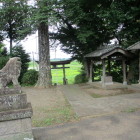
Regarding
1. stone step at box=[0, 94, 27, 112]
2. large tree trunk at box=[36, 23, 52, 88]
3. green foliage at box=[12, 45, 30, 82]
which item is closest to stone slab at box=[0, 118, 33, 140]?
stone step at box=[0, 94, 27, 112]

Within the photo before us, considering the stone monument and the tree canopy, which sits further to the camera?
the tree canopy

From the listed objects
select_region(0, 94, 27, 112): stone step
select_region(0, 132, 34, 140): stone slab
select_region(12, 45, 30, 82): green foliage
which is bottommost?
select_region(0, 132, 34, 140): stone slab

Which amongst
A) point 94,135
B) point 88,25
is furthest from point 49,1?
point 94,135

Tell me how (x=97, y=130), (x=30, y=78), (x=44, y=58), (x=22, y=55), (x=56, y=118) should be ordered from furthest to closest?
(x=22, y=55), (x=30, y=78), (x=44, y=58), (x=56, y=118), (x=97, y=130)

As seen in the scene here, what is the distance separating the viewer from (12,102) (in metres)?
3.56

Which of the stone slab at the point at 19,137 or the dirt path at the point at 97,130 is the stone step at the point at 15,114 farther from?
the dirt path at the point at 97,130

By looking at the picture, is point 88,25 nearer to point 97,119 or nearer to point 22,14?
point 22,14

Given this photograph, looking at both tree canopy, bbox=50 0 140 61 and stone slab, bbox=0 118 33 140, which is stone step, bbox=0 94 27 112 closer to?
stone slab, bbox=0 118 33 140

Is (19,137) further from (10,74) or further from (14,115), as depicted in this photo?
(10,74)

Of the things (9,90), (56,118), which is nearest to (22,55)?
(56,118)

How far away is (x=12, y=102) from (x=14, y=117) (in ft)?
1.05

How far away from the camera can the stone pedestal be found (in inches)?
136

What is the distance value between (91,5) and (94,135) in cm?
1152

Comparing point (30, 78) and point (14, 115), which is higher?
point (30, 78)
